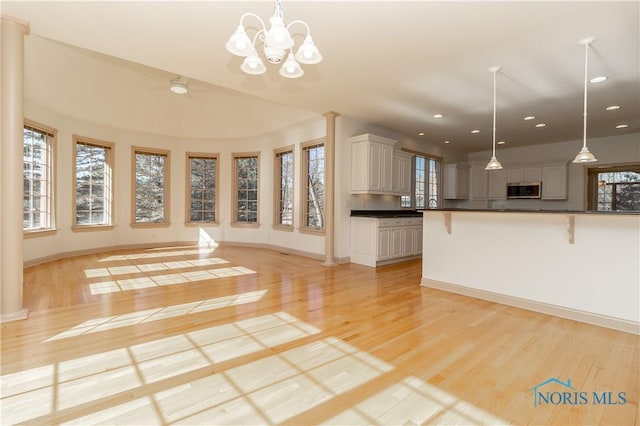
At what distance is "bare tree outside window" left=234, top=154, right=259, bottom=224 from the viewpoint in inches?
329

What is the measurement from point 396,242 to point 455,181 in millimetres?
3951

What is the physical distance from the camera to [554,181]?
791 cm

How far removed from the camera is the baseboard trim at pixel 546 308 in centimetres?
300

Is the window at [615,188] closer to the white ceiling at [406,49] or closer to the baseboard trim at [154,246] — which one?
the white ceiling at [406,49]

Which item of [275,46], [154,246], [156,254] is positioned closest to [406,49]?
[275,46]

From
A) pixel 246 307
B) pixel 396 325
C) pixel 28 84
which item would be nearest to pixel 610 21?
pixel 396 325

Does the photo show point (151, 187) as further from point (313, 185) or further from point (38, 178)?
point (313, 185)

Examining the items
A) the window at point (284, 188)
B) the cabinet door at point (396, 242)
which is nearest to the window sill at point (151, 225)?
the window at point (284, 188)

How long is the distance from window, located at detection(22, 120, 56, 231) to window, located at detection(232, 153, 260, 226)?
3.79m

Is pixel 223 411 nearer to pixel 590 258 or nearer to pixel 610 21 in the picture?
pixel 590 258

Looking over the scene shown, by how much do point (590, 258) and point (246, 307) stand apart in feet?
12.2

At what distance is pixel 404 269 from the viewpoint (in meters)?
5.77

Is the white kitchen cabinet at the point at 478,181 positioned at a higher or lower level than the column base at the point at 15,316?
higher

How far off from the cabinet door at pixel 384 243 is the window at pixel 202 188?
4.82 meters
